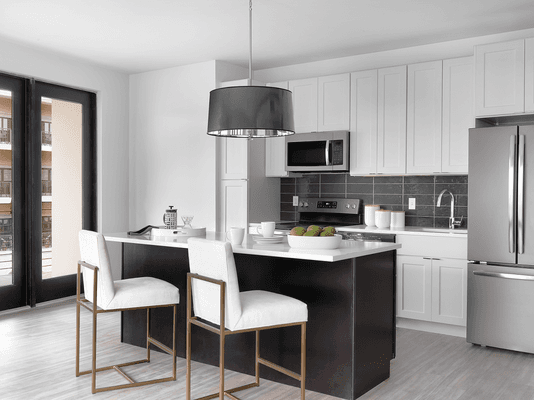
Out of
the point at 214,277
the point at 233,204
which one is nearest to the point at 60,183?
the point at 233,204

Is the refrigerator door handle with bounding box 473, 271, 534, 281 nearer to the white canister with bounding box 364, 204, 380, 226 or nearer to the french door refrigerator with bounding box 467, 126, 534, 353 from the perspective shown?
the french door refrigerator with bounding box 467, 126, 534, 353

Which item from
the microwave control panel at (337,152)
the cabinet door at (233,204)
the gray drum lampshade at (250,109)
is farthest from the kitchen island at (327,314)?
the microwave control panel at (337,152)

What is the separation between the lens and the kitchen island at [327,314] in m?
2.79

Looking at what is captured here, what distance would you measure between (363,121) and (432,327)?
6.43 ft

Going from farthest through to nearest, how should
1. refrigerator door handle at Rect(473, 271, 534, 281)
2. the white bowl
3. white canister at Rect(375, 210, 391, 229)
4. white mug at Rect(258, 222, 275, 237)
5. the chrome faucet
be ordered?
white canister at Rect(375, 210, 391, 229) < the chrome faucet < refrigerator door handle at Rect(473, 271, 534, 281) < white mug at Rect(258, 222, 275, 237) < the white bowl

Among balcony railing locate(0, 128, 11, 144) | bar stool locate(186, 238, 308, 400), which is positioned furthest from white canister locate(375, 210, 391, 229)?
balcony railing locate(0, 128, 11, 144)

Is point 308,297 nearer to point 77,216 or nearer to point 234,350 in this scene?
point 234,350

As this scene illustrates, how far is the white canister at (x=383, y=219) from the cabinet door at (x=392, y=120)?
0.38 metres

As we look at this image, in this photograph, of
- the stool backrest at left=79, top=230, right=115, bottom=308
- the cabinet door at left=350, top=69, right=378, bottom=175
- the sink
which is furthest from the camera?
the cabinet door at left=350, top=69, right=378, bottom=175

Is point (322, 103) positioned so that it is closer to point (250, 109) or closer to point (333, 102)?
point (333, 102)

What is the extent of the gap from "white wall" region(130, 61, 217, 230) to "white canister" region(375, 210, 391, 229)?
5.45 ft

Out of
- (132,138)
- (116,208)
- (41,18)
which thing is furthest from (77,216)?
(41,18)

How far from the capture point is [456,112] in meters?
4.37

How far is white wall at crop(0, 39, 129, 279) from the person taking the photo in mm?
5203
